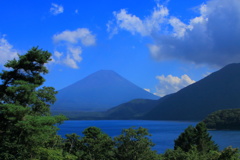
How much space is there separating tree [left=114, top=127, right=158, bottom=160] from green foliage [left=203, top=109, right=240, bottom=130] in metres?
108

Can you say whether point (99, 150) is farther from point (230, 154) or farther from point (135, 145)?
point (230, 154)

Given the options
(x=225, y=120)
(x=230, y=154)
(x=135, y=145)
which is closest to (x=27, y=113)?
(x=135, y=145)

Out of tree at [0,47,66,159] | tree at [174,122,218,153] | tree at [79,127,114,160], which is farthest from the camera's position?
tree at [174,122,218,153]

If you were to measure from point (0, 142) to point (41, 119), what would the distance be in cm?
333

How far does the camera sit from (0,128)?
49.6ft

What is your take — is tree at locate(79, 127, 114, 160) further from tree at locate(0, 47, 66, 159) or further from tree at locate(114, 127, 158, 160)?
tree at locate(0, 47, 66, 159)

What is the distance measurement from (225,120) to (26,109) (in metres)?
122

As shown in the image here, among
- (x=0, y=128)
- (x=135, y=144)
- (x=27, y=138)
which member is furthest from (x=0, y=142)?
(x=135, y=144)

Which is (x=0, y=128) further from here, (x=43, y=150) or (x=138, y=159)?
(x=138, y=159)

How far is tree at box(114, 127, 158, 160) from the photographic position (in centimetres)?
2023

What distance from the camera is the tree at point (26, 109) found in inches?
533

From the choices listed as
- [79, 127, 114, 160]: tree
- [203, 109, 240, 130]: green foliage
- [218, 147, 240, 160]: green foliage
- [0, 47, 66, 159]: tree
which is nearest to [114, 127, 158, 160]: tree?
[79, 127, 114, 160]: tree

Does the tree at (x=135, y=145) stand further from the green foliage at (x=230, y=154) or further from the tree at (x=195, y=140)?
the tree at (x=195, y=140)

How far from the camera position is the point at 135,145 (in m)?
20.4
